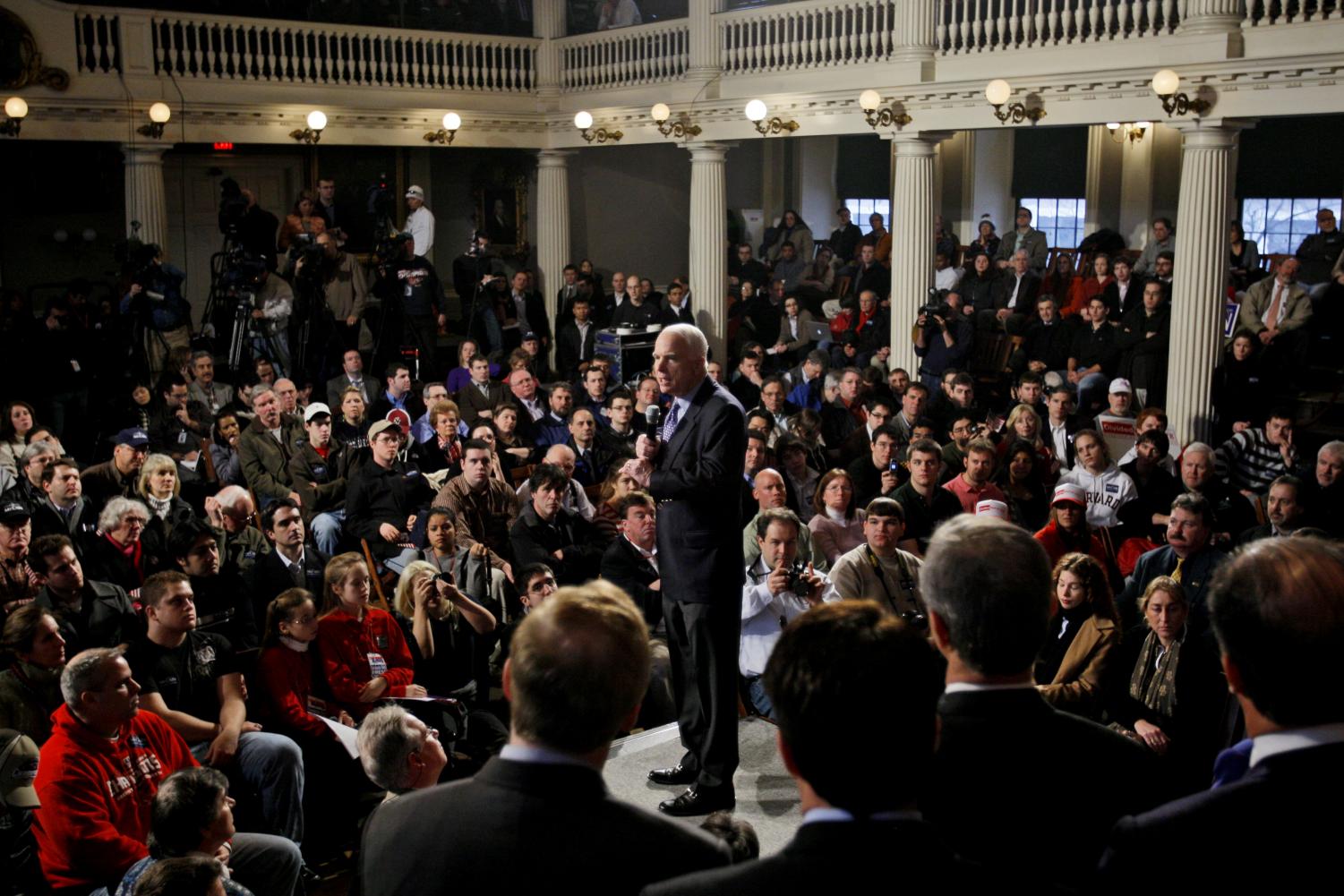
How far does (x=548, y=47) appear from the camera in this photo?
609 inches

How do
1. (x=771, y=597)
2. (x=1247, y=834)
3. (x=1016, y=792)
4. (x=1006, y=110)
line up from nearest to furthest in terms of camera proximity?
(x=1247, y=834), (x=1016, y=792), (x=771, y=597), (x=1006, y=110)

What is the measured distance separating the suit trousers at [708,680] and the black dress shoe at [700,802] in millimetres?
22

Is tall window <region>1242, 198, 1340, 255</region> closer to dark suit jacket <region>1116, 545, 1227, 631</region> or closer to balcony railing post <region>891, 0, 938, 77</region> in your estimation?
balcony railing post <region>891, 0, 938, 77</region>

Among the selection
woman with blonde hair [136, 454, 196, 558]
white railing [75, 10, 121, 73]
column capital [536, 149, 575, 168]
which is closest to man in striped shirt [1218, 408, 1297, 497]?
woman with blonde hair [136, 454, 196, 558]

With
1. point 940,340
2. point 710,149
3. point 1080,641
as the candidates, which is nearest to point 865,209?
point 710,149

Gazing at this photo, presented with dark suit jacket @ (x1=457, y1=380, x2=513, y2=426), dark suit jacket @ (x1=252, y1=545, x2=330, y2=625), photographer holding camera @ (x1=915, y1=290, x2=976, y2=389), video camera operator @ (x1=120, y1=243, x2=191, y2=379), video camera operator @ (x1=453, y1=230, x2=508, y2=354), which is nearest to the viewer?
dark suit jacket @ (x1=252, y1=545, x2=330, y2=625)

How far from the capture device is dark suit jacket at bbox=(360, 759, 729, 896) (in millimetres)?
1853

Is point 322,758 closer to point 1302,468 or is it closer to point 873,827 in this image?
point 873,827

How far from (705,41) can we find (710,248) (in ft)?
6.72

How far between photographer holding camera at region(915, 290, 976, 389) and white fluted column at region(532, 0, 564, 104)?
6.02m

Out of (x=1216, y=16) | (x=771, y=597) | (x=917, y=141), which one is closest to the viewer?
(x=771, y=597)

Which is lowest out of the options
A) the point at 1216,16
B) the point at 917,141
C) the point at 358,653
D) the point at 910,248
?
the point at 358,653

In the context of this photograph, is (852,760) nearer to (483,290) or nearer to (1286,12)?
(1286,12)

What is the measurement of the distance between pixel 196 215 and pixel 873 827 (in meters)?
15.4
